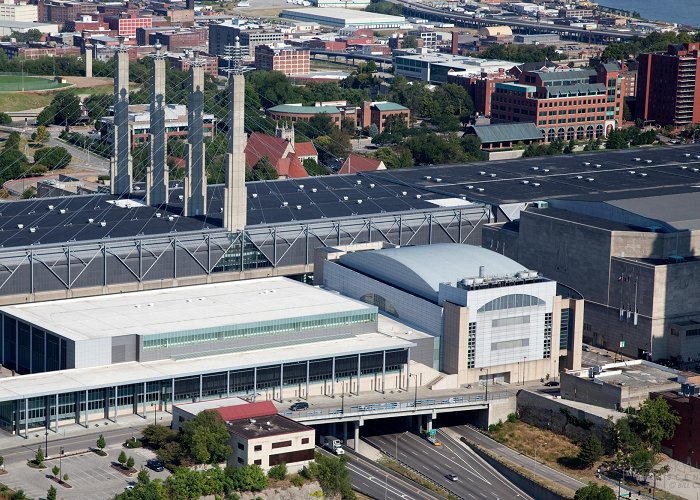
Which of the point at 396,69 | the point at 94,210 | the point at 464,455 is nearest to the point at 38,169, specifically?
the point at 94,210

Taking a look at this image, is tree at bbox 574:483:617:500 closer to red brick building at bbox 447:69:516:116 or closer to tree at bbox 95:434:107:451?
tree at bbox 95:434:107:451

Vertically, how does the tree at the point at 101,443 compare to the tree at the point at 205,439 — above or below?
below

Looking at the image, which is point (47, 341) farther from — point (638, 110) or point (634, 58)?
point (634, 58)

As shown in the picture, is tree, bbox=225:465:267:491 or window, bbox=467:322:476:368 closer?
tree, bbox=225:465:267:491

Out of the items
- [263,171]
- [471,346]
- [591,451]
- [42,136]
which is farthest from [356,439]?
[42,136]

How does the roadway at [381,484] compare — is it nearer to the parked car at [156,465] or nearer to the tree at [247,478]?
the tree at [247,478]

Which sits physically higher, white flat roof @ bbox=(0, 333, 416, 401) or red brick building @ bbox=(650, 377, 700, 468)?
white flat roof @ bbox=(0, 333, 416, 401)

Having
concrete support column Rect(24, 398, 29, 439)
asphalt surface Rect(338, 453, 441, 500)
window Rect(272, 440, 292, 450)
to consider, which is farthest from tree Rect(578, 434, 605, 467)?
concrete support column Rect(24, 398, 29, 439)

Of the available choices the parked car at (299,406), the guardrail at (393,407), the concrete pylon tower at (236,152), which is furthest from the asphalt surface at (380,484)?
the concrete pylon tower at (236,152)

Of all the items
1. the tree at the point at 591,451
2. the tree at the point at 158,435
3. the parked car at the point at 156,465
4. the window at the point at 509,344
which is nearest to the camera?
the parked car at the point at 156,465
